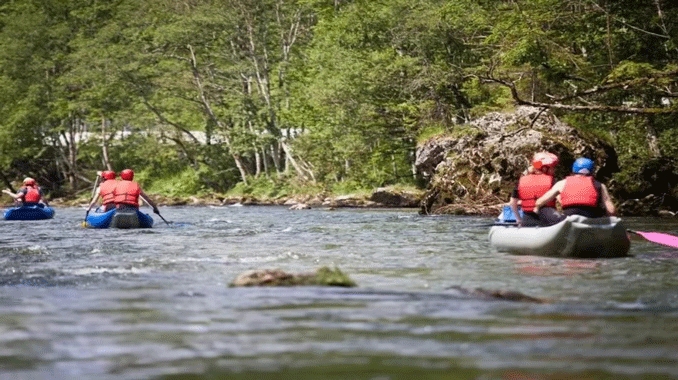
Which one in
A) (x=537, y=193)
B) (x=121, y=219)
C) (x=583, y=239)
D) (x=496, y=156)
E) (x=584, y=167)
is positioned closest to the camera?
(x=583, y=239)

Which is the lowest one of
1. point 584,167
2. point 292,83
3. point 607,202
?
point 607,202

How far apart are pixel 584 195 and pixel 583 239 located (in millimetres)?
586

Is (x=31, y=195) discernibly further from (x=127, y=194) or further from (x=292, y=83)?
(x=292, y=83)

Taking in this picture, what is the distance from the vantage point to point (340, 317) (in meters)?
8.42

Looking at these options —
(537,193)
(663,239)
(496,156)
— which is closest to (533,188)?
(537,193)

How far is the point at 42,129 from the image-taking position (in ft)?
181

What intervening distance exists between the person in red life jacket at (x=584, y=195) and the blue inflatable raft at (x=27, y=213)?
58.2ft

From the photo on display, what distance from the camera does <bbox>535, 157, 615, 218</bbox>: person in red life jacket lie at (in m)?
14.5

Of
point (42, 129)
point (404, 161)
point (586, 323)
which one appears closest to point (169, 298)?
point (586, 323)

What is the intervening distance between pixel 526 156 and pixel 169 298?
1965 cm

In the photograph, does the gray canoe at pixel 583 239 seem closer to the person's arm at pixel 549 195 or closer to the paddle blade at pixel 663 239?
the person's arm at pixel 549 195

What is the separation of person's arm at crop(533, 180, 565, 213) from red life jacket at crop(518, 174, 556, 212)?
8.4 inches

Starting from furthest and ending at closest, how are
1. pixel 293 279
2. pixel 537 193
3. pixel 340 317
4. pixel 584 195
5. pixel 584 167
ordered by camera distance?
pixel 537 193, pixel 584 167, pixel 584 195, pixel 293 279, pixel 340 317

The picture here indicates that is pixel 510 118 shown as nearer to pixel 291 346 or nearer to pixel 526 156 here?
pixel 526 156
